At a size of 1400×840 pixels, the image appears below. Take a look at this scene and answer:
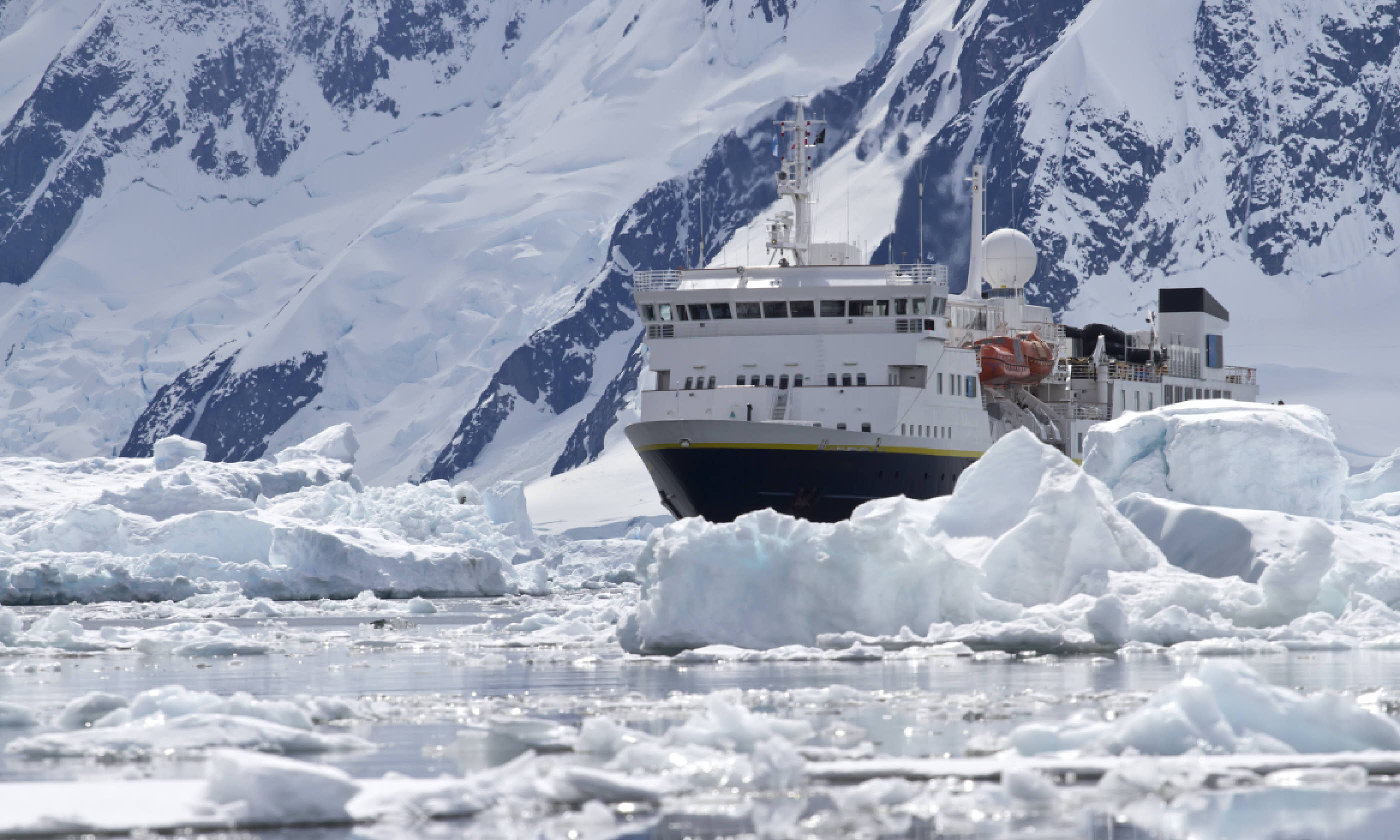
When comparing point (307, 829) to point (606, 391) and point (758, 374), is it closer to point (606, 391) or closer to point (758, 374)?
point (758, 374)

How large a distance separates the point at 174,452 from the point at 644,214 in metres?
102

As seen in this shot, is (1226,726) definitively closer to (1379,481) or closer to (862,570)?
(862,570)

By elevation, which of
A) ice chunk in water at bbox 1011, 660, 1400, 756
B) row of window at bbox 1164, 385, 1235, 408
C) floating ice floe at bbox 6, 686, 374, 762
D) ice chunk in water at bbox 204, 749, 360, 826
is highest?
row of window at bbox 1164, 385, 1235, 408

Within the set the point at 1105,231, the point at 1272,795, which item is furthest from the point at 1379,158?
the point at 1272,795

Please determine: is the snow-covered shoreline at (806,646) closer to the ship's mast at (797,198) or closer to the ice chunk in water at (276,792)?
→ the ice chunk in water at (276,792)

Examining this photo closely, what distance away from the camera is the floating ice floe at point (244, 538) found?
1837 inches

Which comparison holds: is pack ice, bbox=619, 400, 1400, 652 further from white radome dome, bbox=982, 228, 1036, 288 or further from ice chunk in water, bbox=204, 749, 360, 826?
white radome dome, bbox=982, 228, 1036, 288

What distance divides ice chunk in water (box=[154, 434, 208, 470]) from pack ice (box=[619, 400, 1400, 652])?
138 feet

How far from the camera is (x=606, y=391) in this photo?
6531 inches

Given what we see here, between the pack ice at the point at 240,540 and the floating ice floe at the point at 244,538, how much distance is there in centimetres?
4

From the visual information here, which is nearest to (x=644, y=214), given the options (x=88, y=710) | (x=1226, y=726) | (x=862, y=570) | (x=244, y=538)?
(x=244, y=538)

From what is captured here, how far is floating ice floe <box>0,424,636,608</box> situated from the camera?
46.7m

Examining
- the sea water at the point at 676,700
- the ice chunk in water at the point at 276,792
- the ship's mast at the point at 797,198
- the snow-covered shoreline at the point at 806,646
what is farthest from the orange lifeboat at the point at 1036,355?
the ice chunk in water at the point at 276,792

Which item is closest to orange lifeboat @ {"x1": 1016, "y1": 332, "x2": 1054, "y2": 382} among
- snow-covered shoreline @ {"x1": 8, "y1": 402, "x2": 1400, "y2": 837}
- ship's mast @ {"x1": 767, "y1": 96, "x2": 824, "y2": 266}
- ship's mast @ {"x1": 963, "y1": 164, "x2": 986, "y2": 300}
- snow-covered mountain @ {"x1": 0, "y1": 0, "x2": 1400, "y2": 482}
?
ship's mast @ {"x1": 767, "y1": 96, "x2": 824, "y2": 266}
